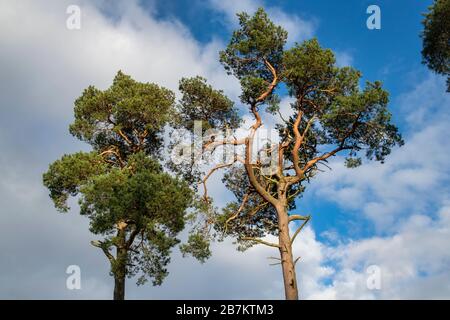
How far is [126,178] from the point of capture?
57.2 feet

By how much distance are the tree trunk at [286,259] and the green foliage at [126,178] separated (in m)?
3.91

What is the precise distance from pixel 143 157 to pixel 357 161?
32.4ft

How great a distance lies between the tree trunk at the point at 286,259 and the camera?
15.9 m

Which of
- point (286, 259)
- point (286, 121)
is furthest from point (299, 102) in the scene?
point (286, 259)

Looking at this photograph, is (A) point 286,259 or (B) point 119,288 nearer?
(A) point 286,259

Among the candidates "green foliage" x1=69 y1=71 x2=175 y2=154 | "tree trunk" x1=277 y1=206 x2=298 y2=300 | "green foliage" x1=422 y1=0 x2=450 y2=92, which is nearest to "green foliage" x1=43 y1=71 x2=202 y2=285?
"green foliage" x1=69 y1=71 x2=175 y2=154

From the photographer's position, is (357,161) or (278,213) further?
(357,161)

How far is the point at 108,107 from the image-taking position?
2148 centimetres

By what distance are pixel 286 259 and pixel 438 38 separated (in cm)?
1202

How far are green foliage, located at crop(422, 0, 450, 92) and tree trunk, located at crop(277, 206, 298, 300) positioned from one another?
9.85m

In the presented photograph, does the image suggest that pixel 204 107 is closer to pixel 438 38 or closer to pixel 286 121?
pixel 286 121

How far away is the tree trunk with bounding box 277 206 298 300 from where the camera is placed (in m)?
15.9
